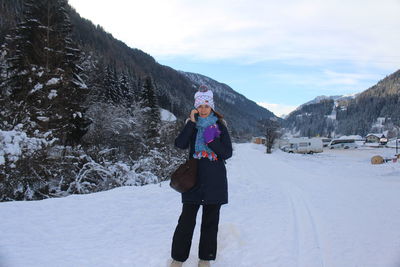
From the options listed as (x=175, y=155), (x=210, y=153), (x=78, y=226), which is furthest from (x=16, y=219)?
(x=175, y=155)

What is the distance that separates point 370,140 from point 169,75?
94.3 metres

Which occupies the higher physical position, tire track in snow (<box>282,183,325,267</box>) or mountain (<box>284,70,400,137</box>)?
mountain (<box>284,70,400,137</box>)

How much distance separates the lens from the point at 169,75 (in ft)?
447

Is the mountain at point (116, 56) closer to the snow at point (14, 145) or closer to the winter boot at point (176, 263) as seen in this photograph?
the snow at point (14, 145)

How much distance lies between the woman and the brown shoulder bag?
0.22 feet

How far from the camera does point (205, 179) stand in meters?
2.86

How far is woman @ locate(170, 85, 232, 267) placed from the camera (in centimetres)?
282

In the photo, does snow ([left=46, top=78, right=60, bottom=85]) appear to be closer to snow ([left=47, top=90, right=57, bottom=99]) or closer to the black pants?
snow ([left=47, top=90, right=57, bottom=99])

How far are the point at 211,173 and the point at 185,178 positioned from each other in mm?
280

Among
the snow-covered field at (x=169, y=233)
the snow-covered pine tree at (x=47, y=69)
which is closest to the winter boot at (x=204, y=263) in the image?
the snow-covered field at (x=169, y=233)

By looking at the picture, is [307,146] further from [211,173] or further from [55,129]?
[211,173]

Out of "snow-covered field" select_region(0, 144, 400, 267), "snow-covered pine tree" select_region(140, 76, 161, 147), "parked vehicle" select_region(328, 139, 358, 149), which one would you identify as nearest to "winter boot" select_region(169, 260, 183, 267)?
"snow-covered field" select_region(0, 144, 400, 267)

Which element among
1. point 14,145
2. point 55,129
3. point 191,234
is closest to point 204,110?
point 191,234

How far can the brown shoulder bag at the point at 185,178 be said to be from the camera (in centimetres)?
279
